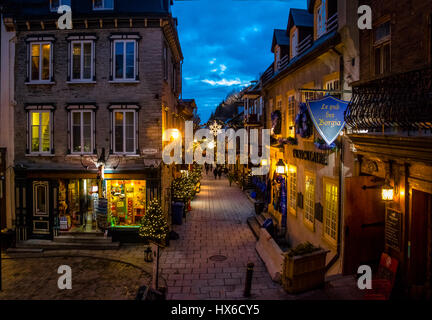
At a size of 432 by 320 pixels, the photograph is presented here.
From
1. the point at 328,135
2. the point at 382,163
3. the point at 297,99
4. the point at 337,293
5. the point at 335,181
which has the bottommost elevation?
the point at 337,293

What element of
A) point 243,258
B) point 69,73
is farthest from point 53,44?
point 243,258

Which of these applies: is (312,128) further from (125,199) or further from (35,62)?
(35,62)

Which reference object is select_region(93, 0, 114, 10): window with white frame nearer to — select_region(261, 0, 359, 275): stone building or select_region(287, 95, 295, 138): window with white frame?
select_region(261, 0, 359, 275): stone building

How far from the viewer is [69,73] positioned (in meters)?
16.2

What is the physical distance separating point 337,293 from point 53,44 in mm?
16553

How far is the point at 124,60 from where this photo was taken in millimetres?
16031

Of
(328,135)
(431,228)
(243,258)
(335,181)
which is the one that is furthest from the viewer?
(243,258)

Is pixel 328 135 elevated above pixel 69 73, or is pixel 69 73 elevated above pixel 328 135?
pixel 69 73

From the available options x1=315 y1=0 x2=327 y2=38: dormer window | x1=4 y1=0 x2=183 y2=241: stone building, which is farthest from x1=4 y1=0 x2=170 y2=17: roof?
x1=315 y1=0 x2=327 y2=38: dormer window

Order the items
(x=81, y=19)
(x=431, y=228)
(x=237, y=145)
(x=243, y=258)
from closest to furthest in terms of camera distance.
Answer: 1. (x=431, y=228)
2. (x=243, y=258)
3. (x=81, y=19)
4. (x=237, y=145)

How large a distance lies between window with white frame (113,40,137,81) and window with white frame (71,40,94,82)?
48.5 inches

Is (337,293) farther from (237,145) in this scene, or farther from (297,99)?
(237,145)

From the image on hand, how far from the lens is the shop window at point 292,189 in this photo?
49.3 ft

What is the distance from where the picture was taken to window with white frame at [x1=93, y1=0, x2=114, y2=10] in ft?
53.2
